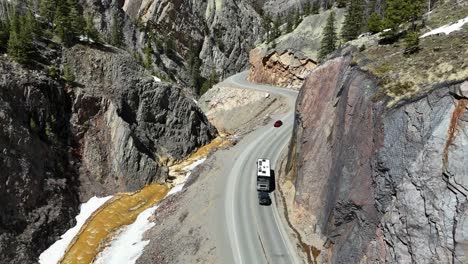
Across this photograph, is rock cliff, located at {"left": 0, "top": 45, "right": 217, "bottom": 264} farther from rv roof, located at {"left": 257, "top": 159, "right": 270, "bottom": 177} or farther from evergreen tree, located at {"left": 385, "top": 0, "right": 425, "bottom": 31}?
evergreen tree, located at {"left": 385, "top": 0, "right": 425, "bottom": 31}

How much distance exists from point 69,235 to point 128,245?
6.66 m

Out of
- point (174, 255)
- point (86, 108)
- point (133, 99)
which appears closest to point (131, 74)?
point (133, 99)

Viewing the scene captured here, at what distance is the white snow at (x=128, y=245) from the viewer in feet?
113

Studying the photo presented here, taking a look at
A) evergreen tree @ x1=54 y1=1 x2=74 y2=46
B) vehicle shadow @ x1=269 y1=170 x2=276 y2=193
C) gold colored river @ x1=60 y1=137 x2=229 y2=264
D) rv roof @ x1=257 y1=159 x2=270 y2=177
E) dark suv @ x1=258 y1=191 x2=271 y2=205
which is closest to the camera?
gold colored river @ x1=60 y1=137 x2=229 y2=264

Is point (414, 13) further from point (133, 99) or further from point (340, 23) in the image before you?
point (340, 23)

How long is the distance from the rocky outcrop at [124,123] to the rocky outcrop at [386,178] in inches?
922

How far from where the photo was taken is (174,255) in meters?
32.2

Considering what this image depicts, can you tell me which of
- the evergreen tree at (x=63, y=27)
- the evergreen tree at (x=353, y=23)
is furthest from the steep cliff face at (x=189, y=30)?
the evergreen tree at (x=353, y=23)

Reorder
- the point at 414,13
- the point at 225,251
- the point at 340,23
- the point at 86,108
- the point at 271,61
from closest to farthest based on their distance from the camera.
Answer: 1. the point at 225,251
2. the point at 414,13
3. the point at 86,108
4. the point at 340,23
5. the point at 271,61

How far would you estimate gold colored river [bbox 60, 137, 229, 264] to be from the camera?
1407 inches

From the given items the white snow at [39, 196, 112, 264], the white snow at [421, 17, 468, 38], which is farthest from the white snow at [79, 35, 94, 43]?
the white snow at [421, 17, 468, 38]

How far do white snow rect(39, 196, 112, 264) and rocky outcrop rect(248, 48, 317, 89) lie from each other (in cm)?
4598

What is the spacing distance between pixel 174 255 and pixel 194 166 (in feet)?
68.6

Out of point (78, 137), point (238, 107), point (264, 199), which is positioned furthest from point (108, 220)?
point (238, 107)
